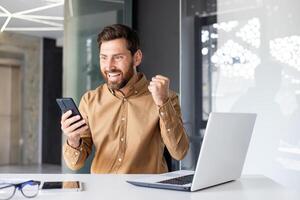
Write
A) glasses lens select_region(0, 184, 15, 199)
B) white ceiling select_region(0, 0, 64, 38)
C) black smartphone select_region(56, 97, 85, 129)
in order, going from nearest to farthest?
glasses lens select_region(0, 184, 15, 199) < black smartphone select_region(56, 97, 85, 129) < white ceiling select_region(0, 0, 64, 38)

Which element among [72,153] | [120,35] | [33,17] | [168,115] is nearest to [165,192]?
[168,115]

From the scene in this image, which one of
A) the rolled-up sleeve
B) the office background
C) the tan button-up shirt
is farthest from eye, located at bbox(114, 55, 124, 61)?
the office background

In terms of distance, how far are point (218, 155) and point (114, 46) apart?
2.72 feet

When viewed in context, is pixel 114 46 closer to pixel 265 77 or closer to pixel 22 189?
pixel 22 189

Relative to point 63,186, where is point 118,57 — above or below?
above

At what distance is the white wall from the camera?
299cm

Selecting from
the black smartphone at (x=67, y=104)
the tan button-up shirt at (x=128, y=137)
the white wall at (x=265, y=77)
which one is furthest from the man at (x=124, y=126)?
the white wall at (x=265, y=77)

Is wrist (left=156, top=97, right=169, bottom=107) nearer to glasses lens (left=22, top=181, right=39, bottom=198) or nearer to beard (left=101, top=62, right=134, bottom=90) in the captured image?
beard (left=101, top=62, right=134, bottom=90)

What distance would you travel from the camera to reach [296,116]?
9.74ft

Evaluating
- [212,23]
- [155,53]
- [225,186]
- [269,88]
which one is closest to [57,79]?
[155,53]

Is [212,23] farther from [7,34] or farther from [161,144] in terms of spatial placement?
[7,34]

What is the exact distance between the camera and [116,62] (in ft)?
5.97

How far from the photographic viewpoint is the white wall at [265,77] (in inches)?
118

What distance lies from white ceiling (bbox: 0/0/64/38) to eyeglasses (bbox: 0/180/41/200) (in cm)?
522
